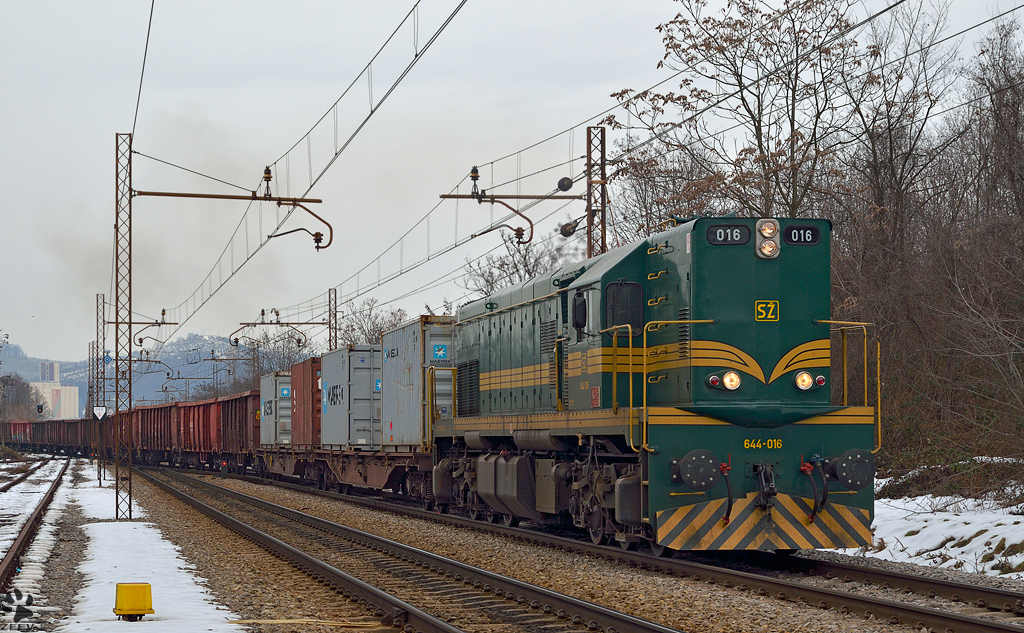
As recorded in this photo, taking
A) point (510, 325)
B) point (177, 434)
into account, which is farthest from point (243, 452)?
point (510, 325)

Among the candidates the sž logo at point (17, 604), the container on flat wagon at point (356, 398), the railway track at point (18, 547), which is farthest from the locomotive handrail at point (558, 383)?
the container on flat wagon at point (356, 398)

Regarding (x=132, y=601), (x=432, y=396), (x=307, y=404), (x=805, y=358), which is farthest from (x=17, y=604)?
(x=307, y=404)

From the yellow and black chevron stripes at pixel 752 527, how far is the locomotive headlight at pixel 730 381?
1251 millimetres

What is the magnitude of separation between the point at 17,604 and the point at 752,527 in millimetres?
7686

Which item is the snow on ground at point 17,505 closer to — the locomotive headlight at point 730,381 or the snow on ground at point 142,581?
the snow on ground at point 142,581

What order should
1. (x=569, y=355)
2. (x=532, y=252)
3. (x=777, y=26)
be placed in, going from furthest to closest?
(x=532, y=252), (x=777, y=26), (x=569, y=355)

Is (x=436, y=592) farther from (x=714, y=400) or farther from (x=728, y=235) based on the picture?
(x=728, y=235)

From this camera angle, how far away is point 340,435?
88.8 ft

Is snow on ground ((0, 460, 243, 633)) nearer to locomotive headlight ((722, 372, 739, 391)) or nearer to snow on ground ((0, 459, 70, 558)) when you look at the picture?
snow on ground ((0, 459, 70, 558))

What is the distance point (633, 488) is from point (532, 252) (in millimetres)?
38152

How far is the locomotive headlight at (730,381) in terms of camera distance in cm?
1188

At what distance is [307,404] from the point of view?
102ft

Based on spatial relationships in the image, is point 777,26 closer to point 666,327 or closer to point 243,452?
point 666,327

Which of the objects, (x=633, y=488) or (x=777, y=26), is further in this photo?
(x=777, y=26)
